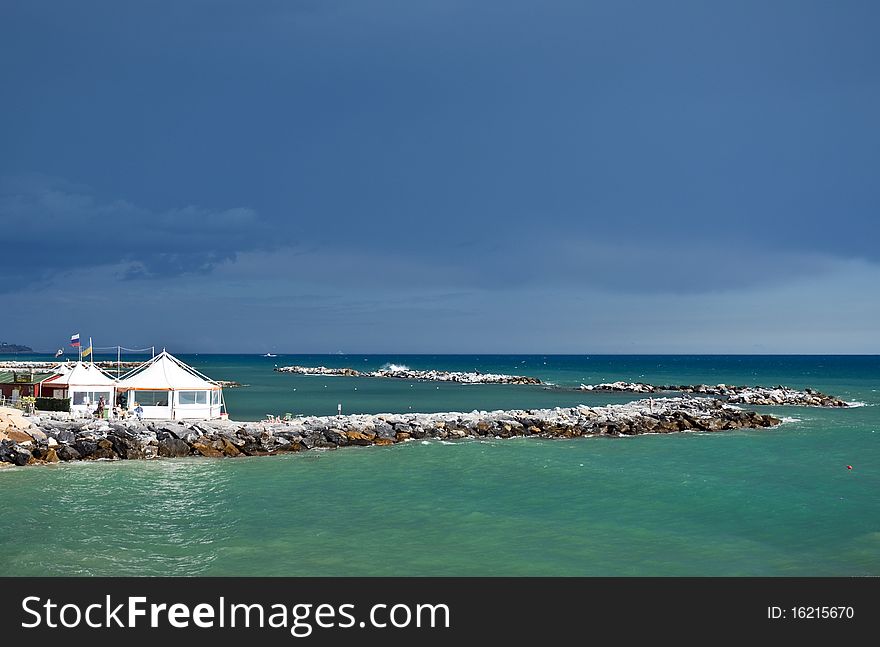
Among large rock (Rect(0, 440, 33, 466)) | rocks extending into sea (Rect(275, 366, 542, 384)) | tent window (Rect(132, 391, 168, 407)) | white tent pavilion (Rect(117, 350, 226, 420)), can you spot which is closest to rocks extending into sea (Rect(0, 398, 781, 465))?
large rock (Rect(0, 440, 33, 466))

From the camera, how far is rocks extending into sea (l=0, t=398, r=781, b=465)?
28750 mm

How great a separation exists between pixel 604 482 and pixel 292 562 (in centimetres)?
1327

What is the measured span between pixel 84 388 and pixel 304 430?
600 inches

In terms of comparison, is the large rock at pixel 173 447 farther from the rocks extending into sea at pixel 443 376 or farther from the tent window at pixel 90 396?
the rocks extending into sea at pixel 443 376

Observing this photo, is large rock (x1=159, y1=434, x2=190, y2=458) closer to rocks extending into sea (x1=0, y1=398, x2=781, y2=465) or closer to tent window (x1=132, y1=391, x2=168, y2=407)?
rocks extending into sea (x1=0, y1=398, x2=781, y2=465)

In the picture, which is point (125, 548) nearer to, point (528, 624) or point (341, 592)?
point (341, 592)

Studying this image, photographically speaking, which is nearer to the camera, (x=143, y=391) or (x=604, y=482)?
(x=604, y=482)

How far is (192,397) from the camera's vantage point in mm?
37812

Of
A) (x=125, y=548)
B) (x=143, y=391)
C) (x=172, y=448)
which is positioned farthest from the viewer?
(x=143, y=391)

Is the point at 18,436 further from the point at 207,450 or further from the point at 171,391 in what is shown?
the point at 171,391

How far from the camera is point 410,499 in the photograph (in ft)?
70.8

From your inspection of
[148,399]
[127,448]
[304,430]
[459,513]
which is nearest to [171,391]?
[148,399]

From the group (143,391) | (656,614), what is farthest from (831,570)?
(143,391)

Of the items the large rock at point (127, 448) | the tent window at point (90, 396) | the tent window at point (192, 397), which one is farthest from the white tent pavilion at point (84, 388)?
the large rock at point (127, 448)
